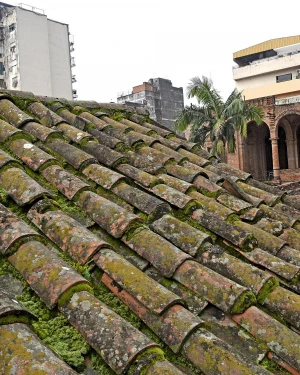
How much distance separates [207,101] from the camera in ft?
55.3

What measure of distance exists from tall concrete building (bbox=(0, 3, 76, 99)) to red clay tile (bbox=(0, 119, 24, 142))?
1312 inches

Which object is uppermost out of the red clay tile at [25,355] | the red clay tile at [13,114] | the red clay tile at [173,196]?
the red clay tile at [13,114]

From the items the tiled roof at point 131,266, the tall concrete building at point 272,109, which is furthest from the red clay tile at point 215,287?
the tall concrete building at point 272,109

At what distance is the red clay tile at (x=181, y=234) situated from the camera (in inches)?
110

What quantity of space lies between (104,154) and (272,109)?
2288cm

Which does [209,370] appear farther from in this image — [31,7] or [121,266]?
[31,7]

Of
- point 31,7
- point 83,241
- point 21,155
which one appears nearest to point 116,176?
point 21,155

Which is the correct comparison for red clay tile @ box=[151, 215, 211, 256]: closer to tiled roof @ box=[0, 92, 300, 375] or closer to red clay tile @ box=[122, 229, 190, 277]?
tiled roof @ box=[0, 92, 300, 375]

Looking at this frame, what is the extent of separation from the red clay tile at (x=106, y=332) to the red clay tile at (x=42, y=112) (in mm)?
2815

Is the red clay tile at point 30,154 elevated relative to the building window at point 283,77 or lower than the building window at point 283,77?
lower

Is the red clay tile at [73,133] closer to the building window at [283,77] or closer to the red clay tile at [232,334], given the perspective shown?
the red clay tile at [232,334]

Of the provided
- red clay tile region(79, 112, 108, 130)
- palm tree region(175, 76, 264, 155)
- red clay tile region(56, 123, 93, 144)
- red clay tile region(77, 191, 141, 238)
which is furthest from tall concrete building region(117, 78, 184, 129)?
red clay tile region(77, 191, 141, 238)

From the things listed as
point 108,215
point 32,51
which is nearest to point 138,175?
point 108,215

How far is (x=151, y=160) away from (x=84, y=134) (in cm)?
79
